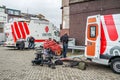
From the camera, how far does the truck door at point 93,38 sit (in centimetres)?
960

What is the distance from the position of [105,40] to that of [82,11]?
9511 millimetres

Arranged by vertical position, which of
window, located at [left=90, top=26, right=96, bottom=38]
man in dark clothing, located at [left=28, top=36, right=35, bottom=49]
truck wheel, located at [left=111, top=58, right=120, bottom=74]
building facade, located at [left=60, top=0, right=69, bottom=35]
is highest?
building facade, located at [left=60, top=0, right=69, bottom=35]

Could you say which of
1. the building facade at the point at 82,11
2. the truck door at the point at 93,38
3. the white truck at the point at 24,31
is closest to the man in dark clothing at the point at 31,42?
the white truck at the point at 24,31

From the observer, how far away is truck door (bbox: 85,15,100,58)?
31.5 ft

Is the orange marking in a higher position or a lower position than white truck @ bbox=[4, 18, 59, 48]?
lower

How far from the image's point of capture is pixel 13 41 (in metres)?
20.7

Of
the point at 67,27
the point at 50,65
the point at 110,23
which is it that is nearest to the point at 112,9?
the point at 67,27

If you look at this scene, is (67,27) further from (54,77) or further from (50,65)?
(54,77)

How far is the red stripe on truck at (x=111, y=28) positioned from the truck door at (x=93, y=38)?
18.7 inches

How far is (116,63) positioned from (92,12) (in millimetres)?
9331

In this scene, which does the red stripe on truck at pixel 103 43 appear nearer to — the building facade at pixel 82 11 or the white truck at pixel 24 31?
the building facade at pixel 82 11

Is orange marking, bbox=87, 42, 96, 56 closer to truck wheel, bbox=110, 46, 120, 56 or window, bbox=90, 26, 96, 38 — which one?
window, bbox=90, 26, 96, 38

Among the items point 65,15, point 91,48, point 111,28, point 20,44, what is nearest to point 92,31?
point 91,48

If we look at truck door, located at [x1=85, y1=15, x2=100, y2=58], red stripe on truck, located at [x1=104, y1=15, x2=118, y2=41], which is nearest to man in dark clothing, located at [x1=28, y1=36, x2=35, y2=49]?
truck door, located at [x1=85, y1=15, x2=100, y2=58]
